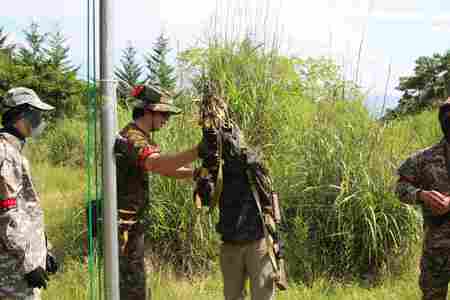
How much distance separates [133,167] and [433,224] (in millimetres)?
1905

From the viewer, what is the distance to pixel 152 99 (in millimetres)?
3426

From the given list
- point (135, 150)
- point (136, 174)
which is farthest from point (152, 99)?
point (136, 174)

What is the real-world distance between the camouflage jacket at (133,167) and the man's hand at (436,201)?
1647 mm

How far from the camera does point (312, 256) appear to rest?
5.12 meters

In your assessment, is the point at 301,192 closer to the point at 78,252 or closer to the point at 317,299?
the point at 317,299

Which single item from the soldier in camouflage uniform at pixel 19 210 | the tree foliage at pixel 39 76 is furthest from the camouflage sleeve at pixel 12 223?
the tree foliage at pixel 39 76

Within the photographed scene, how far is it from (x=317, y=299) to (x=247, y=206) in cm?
166

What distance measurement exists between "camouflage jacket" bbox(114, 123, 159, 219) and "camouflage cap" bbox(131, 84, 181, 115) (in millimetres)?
154

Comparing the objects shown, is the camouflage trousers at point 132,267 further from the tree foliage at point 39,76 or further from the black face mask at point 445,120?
the tree foliage at point 39,76

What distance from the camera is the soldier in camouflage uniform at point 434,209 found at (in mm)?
3490

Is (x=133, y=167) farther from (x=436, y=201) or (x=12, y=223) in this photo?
(x=436, y=201)

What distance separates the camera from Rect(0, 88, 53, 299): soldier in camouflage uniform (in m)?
2.82

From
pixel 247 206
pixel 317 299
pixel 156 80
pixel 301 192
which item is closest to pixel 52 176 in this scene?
pixel 156 80

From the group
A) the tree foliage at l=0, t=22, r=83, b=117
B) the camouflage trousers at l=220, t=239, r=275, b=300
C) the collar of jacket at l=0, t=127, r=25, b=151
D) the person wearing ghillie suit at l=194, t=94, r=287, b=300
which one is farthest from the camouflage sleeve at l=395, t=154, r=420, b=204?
the tree foliage at l=0, t=22, r=83, b=117
